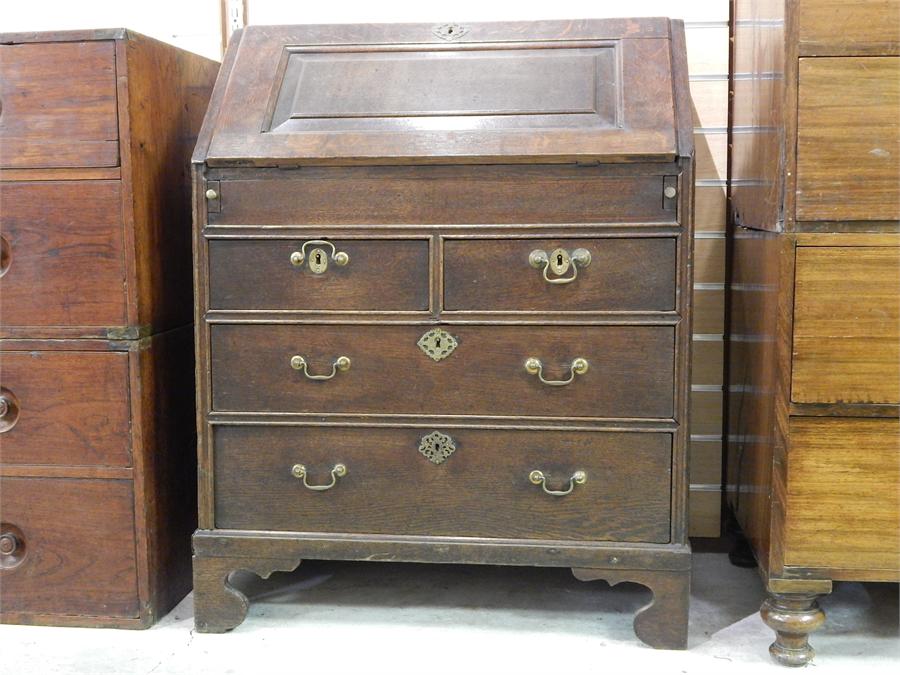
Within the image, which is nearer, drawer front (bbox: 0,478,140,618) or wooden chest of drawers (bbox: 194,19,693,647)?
wooden chest of drawers (bbox: 194,19,693,647)

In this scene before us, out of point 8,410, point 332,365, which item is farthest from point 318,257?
point 8,410

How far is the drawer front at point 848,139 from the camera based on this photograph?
68.4 inches

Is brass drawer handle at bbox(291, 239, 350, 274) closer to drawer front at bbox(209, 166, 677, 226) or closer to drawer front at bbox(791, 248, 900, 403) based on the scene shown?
drawer front at bbox(209, 166, 677, 226)

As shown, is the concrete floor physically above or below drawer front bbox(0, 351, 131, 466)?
below

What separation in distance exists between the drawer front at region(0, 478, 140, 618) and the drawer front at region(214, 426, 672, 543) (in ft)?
0.72

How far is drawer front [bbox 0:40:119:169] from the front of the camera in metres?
1.97

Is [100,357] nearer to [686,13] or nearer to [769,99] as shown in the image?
[769,99]

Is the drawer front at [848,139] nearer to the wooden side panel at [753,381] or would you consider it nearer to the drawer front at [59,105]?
the wooden side panel at [753,381]

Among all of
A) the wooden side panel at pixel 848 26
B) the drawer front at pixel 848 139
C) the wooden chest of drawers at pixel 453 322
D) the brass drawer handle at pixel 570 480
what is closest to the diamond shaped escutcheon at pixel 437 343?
the wooden chest of drawers at pixel 453 322

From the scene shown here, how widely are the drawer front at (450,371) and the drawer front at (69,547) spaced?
12.9 inches

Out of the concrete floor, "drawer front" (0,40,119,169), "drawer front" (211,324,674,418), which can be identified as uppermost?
"drawer front" (0,40,119,169)

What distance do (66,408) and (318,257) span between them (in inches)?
24.5

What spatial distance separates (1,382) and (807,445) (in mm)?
1618

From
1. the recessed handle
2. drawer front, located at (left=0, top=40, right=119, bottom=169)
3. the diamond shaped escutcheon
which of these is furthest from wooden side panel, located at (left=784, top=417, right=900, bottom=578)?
the recessed handle
